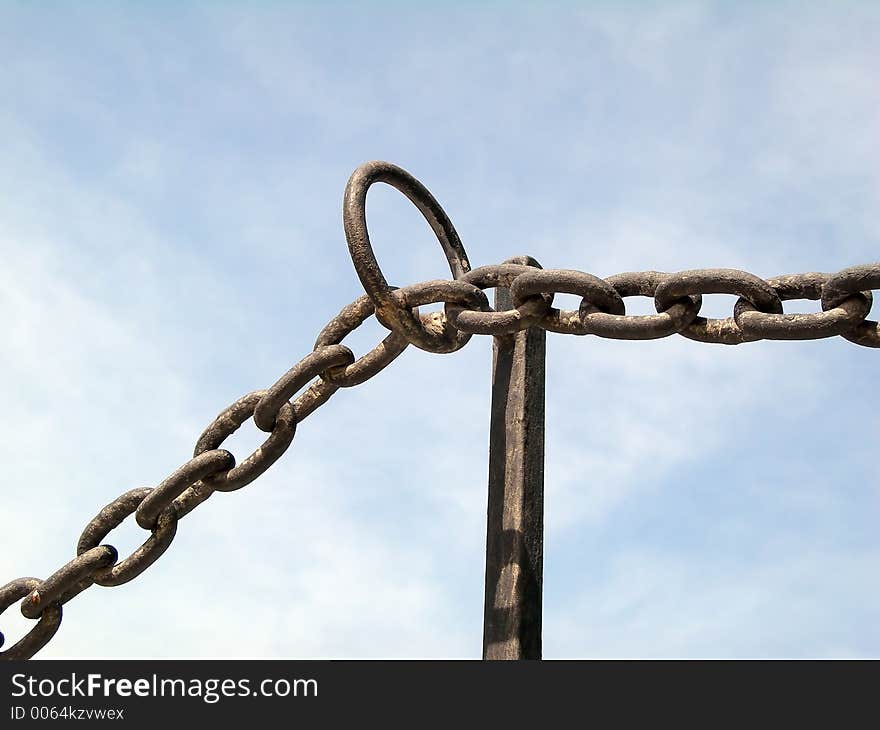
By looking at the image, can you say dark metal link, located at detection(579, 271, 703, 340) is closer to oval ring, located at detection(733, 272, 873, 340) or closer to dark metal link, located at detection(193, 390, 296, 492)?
oval ring, located at detection(733, 272, 873, 340)

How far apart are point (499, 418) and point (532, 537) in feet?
0.82

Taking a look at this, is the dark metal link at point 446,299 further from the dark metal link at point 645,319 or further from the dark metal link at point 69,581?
the dark metal link at point 69,581

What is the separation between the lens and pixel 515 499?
234cm

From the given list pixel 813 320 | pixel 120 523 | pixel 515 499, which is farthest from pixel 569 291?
pixel 120 523

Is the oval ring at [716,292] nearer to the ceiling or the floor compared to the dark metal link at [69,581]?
nearer to the ceiling

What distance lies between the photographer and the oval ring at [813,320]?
1848 millimetres

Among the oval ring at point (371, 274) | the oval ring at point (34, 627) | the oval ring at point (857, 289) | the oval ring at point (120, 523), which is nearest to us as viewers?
the oval ring at point (857, 289)

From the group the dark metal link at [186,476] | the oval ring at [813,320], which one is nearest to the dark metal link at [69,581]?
the dark metal link at [186,476]

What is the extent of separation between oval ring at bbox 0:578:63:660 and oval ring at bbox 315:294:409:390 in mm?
855

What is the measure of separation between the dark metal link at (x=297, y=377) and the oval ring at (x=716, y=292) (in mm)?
648

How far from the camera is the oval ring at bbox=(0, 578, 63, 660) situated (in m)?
2.63

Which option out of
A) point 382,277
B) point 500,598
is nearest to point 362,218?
point 382,277
